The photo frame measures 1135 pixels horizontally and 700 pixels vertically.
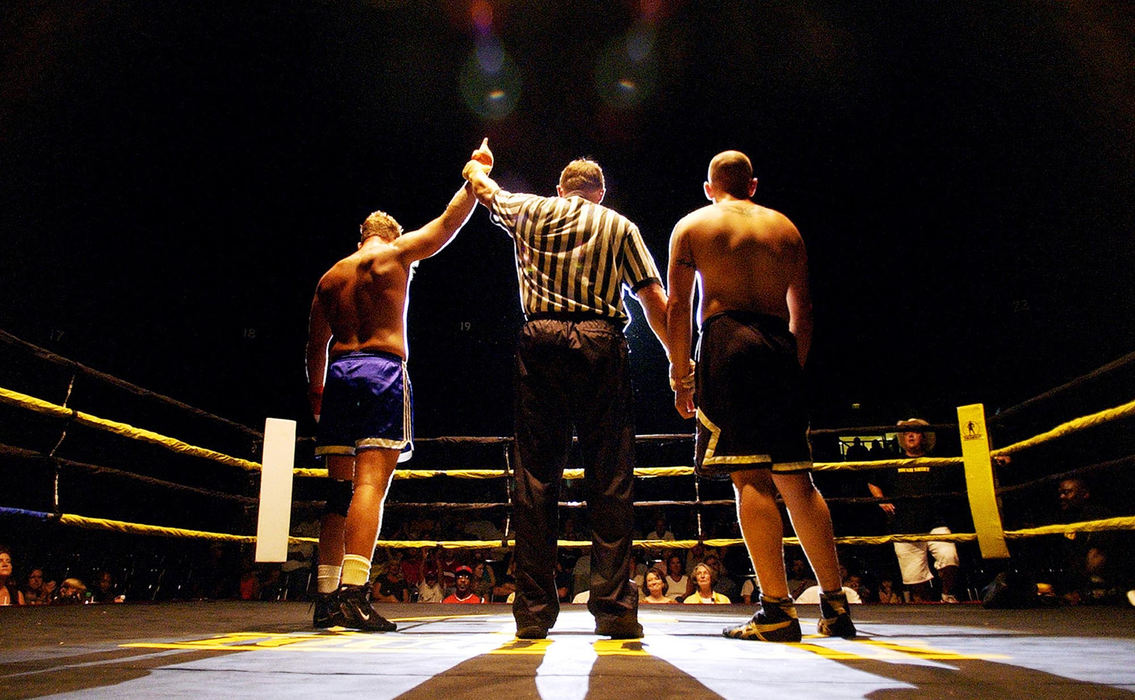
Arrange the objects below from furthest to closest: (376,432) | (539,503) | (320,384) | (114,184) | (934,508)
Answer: (114,184) → (934,508) → (320,384) → (376,432) → (539,503)

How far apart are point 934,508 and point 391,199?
18.5ft

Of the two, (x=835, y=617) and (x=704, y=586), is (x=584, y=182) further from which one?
(x=704, y=586)

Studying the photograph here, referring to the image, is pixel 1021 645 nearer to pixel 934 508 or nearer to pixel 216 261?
pixel 934 508

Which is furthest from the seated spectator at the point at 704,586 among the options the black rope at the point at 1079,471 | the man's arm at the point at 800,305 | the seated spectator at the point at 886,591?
the man's arm at the point at 800,305

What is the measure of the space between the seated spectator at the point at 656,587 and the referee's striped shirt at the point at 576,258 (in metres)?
3.44

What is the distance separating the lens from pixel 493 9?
470cm

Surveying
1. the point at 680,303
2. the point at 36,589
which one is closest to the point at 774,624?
the point at 680,303

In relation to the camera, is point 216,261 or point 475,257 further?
point 475,257

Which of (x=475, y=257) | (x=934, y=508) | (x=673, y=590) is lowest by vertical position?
(x=673, y=590)

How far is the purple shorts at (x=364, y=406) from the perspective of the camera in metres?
2.14

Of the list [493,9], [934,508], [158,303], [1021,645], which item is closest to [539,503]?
[1021,645]

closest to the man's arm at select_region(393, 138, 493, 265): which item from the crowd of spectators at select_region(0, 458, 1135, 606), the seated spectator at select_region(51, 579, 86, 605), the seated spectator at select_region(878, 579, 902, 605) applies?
the crowd of spectators at select_region(0, 458, 1135, 606)

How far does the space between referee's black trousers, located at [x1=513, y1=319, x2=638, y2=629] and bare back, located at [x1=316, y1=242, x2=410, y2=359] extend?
2.17 ft

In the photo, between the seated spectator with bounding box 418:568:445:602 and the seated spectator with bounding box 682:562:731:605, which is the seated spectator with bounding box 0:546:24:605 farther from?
the seated spectator with bounding box 682:562:731:605
